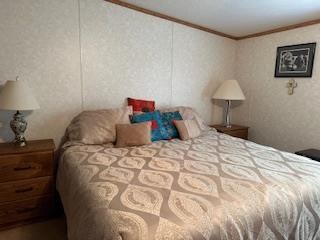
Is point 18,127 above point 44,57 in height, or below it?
below

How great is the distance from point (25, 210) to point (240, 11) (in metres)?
3.09

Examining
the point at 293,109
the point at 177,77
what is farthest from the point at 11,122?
the point at 293,109

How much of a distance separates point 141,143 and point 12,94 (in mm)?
1224

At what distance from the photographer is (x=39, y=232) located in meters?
1.85

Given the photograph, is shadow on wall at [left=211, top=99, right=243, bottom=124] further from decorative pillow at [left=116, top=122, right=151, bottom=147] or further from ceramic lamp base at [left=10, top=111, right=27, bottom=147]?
ceramic lamp base at [left=10, top=111, right=27, bottom=147]

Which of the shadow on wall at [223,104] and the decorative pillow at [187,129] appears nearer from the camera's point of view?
the decorative pillow at [187,129]

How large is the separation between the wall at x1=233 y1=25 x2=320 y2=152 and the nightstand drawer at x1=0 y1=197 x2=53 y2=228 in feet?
9.97

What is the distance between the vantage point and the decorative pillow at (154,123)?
2381mm

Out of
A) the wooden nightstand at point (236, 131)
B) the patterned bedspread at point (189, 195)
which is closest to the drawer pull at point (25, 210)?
the patterned bedspread at point (189, 195)

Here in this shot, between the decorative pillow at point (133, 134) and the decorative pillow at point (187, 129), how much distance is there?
43cm

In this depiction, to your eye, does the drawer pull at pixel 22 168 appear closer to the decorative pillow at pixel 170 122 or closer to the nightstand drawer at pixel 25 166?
the nightstand drawer at pixel 25 166

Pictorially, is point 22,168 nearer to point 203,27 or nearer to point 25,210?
point 25,210

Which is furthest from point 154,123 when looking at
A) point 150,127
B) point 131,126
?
point 131,126

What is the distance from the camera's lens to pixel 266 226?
3.70ft
